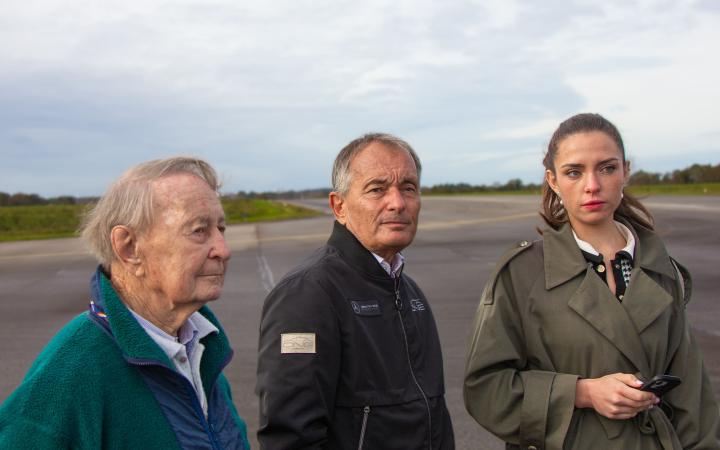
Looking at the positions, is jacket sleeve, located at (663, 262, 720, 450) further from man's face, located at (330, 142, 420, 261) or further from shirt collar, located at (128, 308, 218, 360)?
shirt collar, located at (128, 308, 218, 360)

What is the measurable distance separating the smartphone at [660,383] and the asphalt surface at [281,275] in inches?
84.8

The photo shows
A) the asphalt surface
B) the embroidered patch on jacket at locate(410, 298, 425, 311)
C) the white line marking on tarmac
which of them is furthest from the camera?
the white line marking on tarmac

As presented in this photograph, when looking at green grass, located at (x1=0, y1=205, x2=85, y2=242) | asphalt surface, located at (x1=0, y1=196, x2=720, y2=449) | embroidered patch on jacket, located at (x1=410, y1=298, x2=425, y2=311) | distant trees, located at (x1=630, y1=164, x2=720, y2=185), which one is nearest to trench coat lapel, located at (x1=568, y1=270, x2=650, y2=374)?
embroidered patch on jacket, located at (x1=410, y1=298, x2=425, y2=311)

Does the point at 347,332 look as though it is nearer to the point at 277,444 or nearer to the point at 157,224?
the point at 277,444

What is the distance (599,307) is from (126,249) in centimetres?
182

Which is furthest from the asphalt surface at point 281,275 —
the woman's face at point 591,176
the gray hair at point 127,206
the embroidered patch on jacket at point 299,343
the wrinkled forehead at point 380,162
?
the woman's face at point 591,176

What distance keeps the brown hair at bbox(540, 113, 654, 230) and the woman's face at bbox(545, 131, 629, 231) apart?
0.04 meters

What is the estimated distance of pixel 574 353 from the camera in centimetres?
252

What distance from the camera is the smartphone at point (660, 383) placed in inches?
89.0

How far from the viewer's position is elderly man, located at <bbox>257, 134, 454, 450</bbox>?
231 cm

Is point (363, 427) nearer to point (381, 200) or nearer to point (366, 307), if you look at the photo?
point (366, 307)

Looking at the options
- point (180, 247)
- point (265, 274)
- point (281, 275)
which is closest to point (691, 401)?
point (180, 247)

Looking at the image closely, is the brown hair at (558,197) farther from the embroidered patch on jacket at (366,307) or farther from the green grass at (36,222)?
the green grass at (36,222)

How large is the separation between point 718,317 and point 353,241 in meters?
7.17
